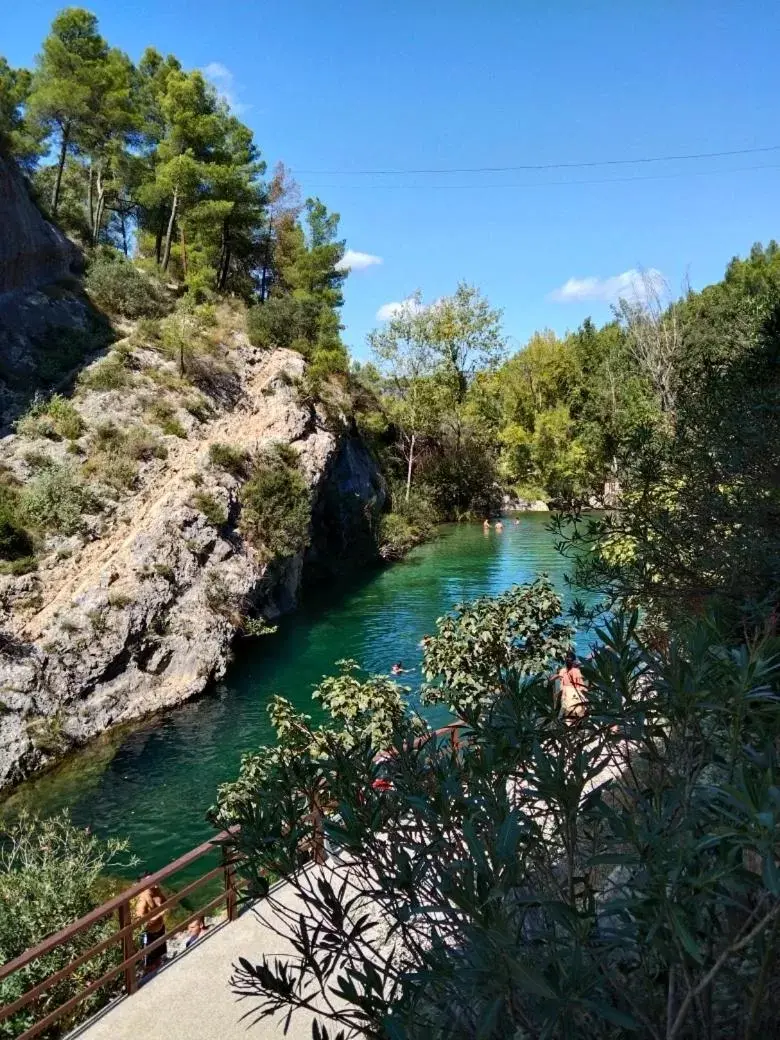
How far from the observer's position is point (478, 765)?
2.25 m

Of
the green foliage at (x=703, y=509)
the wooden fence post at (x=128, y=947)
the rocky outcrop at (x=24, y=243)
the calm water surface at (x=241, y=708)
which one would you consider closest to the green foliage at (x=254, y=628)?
the calm water surface at (x=241, y=708)

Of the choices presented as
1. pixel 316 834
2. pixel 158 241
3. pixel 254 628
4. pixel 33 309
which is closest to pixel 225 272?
pixel 158 241

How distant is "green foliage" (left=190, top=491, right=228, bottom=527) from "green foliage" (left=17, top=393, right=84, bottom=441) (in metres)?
4.22

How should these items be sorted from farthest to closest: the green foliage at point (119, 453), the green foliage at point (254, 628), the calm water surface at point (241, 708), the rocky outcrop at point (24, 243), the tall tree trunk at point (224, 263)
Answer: the tall tree trunk at point (224, 263) < the rocky outcrop at point (24, 243) < the green foliage at point (119, 453) < the green foliage at point (254, 628) < the calm water surface at point (241, 708)

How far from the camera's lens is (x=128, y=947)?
5121 millimetres

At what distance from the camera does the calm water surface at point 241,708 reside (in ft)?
34.0

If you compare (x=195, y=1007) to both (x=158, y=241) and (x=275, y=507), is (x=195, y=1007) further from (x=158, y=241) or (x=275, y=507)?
(x=158, y=241)

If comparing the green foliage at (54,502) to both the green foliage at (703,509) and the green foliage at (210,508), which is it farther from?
the green foliage at (703,509)

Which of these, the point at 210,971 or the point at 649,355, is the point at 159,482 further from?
the point at 649,355

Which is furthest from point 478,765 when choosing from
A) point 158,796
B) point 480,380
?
point 480,380

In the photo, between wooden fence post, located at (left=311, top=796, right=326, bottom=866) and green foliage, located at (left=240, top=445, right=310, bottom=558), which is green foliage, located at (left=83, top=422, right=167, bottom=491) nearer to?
green foliage, located at (left=240, top=445, right=310, bottom=558)

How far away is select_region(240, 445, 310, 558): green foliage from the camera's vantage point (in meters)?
19.2

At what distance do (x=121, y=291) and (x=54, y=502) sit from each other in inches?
548

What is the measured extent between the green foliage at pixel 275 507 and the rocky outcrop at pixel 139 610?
0.37 metres
